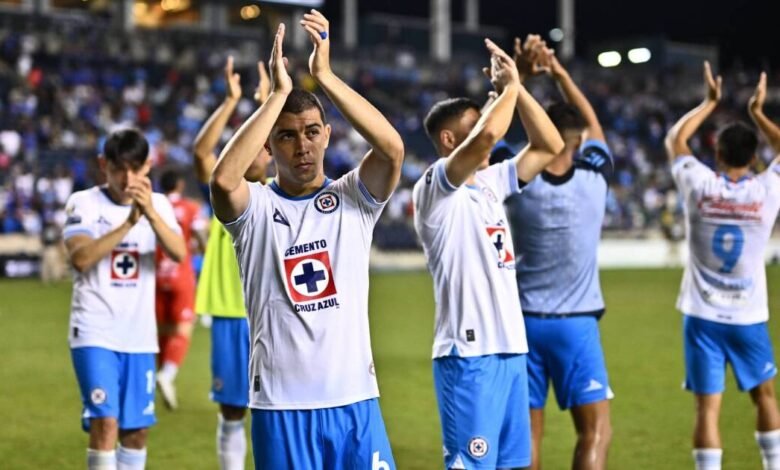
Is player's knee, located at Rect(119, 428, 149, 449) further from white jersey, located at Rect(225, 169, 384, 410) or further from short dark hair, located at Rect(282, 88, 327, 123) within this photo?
short dark hair, located at Rect(282, 88, 327, 123)

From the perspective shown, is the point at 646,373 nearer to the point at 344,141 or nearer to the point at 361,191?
the point at 361,191

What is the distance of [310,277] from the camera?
13.6 feet

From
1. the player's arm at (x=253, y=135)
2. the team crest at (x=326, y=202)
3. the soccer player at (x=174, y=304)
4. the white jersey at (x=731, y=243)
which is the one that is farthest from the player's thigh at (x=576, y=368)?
the soccer player at (x=174, y=304)

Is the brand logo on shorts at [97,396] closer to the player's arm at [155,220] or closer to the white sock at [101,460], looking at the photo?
the white sock at [101,460]

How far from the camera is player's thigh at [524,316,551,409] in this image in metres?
6.16

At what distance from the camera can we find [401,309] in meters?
19.5

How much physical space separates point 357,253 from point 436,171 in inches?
42.3

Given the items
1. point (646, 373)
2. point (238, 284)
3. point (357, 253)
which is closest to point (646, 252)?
point (646, 373)

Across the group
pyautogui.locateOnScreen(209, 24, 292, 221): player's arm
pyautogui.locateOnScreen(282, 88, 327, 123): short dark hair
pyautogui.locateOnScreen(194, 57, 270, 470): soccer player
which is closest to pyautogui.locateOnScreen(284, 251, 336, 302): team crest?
pyautogui.locateOnScreen(209, 24, 292, 221): player's arm

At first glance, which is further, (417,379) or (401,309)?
(401,309)

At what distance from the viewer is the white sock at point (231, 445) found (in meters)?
6.96

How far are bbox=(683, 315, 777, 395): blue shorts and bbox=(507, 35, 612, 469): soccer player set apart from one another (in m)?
0.91

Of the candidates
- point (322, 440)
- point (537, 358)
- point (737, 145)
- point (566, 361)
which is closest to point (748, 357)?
point (737, 145)

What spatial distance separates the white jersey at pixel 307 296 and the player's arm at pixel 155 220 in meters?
1.71
